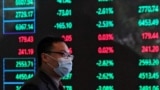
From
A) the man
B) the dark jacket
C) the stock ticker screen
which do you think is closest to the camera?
the dark jacket

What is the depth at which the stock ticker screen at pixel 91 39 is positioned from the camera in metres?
3.14

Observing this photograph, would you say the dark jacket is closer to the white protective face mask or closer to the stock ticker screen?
the white protective face mask

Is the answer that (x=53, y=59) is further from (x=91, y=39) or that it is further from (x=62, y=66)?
(x=91, y=39)

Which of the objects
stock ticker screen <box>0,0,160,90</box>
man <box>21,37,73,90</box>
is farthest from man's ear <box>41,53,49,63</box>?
stock ticker screen <box>0,0,160,90</box>

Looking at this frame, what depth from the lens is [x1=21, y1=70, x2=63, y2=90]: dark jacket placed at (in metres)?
2.16

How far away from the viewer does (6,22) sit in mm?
3418

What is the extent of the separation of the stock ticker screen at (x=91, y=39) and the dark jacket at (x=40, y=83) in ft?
3.17

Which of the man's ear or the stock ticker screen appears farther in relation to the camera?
the stock ticker screen

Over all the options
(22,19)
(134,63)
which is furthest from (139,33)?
(22,19)

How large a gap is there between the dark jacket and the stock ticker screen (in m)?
0.97

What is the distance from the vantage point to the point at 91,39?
3.25m

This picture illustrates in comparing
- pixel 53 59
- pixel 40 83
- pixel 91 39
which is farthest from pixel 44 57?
pixel 91 39

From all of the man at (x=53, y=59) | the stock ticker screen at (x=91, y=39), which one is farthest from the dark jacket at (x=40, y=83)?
the stock ticker screen at (x=91, y=39)

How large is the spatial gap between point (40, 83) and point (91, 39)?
43.9 inches
